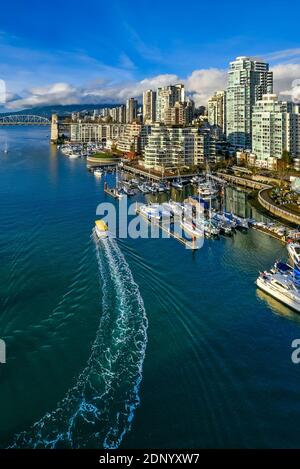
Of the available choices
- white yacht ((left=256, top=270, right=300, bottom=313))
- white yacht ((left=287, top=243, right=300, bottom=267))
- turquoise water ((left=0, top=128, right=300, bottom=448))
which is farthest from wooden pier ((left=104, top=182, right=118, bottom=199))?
white yacht ((left=256, top=270, right=300, bottom=313))

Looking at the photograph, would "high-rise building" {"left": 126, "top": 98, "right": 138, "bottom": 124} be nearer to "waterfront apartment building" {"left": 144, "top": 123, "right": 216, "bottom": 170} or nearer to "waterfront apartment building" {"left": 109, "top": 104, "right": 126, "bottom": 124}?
"waterfront apartment building" {"left": 109, "top": 104, "right": 126, "bottom": 124}

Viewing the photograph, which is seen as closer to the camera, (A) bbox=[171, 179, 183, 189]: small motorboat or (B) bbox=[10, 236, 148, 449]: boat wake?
(B) bbox=[10, 236, 148, 449]: boat wake

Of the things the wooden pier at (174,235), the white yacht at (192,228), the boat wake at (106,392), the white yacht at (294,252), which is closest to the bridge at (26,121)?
the wooden pier at (174,235)

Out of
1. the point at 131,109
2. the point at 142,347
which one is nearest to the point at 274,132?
the point at 142,347

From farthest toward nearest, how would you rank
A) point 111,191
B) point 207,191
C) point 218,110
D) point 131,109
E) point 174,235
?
point 131,109, point 218,110, point 111,191, point 207,191, point 174,235

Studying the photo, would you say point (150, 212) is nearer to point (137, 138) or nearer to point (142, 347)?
point (142, 347)

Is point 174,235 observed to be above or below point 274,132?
below

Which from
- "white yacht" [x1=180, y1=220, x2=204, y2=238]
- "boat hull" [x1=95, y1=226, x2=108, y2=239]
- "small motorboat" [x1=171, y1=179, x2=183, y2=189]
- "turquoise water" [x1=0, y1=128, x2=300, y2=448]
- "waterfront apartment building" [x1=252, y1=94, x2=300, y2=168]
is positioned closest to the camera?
"turquoise water" [x1=0, y1=128, x2=300, y2=448]

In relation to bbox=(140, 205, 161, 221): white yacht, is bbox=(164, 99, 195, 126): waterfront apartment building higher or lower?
higher
